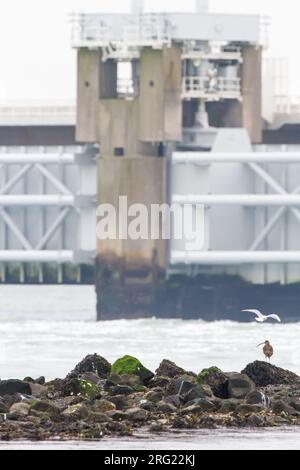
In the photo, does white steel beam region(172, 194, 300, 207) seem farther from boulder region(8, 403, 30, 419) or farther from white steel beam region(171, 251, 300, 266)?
boulder region(8, 403, 30, 419)

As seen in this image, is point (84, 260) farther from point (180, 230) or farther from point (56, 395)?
point (56, 395)

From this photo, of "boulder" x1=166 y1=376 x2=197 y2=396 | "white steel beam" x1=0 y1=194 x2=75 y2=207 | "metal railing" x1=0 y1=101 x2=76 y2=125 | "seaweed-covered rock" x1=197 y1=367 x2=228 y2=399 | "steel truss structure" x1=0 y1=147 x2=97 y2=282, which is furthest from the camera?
"metal railing" x1=0 y1=101 x2=76 y2=125

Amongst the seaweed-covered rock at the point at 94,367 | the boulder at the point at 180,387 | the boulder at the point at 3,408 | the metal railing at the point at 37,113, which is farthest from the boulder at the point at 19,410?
the metal railing at the point at 37,113

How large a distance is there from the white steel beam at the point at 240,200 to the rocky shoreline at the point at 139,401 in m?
42.4

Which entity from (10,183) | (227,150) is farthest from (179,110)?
(10,183)

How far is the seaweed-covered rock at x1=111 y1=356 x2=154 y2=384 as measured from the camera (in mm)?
55812

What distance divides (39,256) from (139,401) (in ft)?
166

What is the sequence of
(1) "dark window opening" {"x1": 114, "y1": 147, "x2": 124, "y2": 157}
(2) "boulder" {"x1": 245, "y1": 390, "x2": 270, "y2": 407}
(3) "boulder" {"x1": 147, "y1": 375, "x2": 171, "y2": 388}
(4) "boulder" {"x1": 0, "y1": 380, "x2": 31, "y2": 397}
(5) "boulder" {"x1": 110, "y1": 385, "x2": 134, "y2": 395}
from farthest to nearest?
(1) "dark window opening" {"x1": 114, "y1": 147, "x2": 124, "y2": 157}, (3) "boulder" {"x1": 147, "y1": 375, "x2": 171, "y2": 388}, (5) "boulder" {"x1": 110, "y1": 385, "x2": 134, "y2": 395}, (4) "boulder" {"x1": 0, "y1": 380, "x2": 31, "y2": 397}, (2) "boulder" {"x1": 245, "y1": 390, "x2": 270, "y2": 407}

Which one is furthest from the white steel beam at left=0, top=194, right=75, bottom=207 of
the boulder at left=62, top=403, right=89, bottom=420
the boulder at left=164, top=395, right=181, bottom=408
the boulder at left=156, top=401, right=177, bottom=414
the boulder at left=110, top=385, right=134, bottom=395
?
the boulder at left=62, top=403, right=89, bottom=420

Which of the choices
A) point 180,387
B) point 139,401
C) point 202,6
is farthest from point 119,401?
point 202,6

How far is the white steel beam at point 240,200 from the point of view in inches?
3898

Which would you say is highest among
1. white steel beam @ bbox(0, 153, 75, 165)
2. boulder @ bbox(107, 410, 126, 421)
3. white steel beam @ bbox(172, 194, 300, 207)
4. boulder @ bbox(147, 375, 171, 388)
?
boulder @ bbox(107, 410, 126, 421)

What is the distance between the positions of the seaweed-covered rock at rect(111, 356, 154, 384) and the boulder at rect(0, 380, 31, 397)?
2879 mm

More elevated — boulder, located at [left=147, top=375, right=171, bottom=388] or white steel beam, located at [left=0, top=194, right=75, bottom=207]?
boulder, located at [left=147, top=375, right=171, bottom=388]
